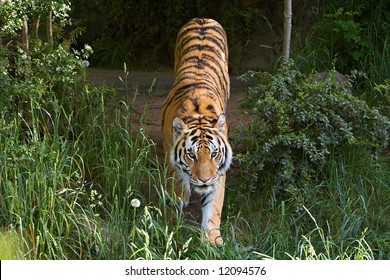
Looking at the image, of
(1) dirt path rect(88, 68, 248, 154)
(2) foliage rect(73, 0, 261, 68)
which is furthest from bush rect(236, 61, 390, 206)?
(2) foliage rect(73, 0, 261, 68)

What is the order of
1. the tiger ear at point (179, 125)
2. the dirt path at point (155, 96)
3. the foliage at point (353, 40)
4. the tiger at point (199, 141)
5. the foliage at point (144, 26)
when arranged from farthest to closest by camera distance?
the foliage at point (144, 26)
the foliage at point (353, 40)
the dirt path at point (155, 96)
the tiger ear at point (179, 125)
the tiger at point (199, 141)

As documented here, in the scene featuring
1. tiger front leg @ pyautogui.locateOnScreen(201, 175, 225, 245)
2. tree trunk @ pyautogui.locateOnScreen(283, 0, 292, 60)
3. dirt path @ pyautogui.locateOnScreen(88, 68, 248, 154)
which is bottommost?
dirt path @ pyautogui.locateOnScreen(88, 68, 248, 154)

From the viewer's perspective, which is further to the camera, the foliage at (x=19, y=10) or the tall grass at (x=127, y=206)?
the foliage at (x=19, y=10)

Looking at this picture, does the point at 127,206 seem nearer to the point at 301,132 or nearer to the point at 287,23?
the point at 301,132

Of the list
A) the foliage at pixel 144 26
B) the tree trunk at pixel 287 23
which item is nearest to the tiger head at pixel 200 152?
the tree trunk at pixel 287 23

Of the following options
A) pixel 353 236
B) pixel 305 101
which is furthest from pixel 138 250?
pixel 305 101

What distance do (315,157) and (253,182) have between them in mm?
507

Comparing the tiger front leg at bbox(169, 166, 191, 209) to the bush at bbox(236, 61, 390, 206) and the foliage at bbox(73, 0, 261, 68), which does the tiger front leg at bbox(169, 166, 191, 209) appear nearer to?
the bush at bbox(236, 61, 390, 206)

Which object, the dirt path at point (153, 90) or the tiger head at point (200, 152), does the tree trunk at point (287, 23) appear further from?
the tiger head at point (200, 152)

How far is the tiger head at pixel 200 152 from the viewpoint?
5.25 metres

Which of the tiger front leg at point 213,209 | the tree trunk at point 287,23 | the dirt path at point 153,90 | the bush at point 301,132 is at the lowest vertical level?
the dirt path at point 153,90

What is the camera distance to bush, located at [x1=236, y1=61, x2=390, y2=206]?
19.2 ft

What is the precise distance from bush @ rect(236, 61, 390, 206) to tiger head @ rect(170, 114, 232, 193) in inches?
16.7

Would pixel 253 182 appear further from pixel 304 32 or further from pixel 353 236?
pixel 304 32
